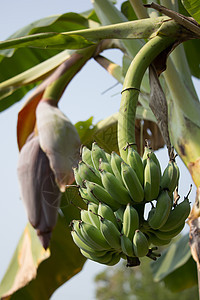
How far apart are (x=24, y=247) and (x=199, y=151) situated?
1125 mm

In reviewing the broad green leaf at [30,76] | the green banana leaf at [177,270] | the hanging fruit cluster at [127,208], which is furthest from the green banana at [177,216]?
the green banana leaf at [177,270]

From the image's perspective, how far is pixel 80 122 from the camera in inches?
Result: 70.9

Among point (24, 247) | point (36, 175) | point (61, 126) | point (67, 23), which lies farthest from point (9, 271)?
point (67, 23)

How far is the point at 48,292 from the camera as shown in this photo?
2.05 metres

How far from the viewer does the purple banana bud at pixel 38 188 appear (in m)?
1.38

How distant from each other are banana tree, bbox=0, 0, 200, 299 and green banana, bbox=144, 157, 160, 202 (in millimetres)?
47

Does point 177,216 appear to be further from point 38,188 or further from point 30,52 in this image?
point 30,52

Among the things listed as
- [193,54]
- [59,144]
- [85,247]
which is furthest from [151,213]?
[193,54]

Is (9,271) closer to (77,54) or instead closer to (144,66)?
(77,54)

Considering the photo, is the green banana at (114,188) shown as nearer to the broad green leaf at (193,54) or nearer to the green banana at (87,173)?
the green banana at (87,173)

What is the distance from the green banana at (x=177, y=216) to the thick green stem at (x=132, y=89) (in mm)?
Result: 120

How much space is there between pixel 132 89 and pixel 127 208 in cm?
21

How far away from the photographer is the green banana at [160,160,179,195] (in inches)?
27.9

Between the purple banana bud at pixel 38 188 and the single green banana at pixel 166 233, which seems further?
the purple banana bud at pixel 38 188
